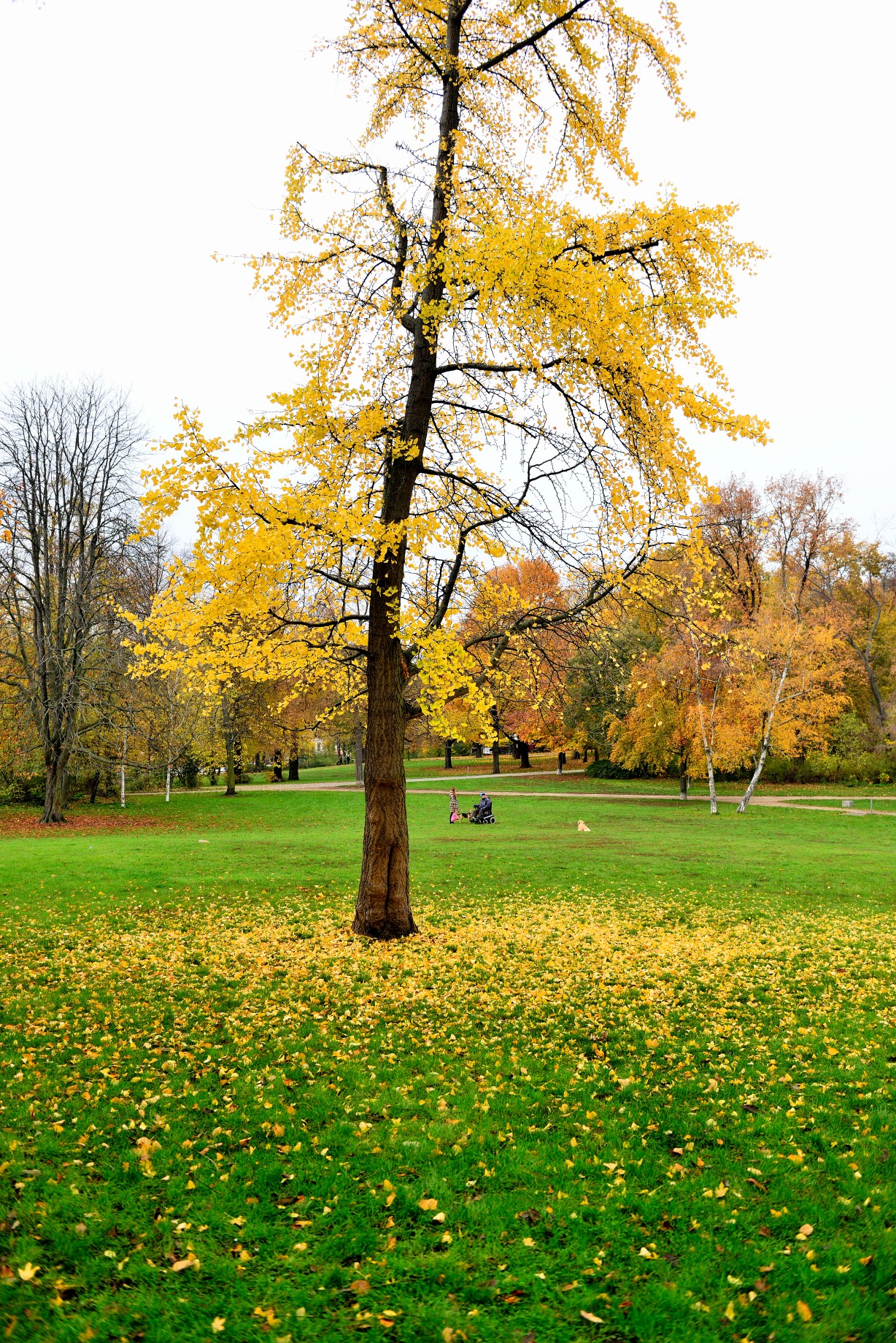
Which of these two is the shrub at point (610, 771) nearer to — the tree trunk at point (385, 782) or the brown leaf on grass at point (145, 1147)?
the tree trunk at point (385, 782)

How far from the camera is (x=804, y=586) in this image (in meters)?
37.8

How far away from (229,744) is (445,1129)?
3289cm

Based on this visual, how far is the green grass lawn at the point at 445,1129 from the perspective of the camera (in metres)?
3.21

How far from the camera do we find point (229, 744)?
35.8 m

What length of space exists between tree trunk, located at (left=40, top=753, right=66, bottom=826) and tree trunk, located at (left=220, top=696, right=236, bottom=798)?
339 inches

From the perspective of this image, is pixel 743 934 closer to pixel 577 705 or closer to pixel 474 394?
pixel 474 394

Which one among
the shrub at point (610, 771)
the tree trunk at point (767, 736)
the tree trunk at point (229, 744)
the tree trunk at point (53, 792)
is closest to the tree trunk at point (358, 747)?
the tree trunk at point (229, 744)

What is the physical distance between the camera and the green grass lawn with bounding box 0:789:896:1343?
3213 mm

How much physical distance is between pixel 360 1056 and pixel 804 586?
37618mm

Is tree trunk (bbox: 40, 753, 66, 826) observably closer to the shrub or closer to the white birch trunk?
the white birch trunk

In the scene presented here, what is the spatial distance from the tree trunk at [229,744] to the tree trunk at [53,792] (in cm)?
862

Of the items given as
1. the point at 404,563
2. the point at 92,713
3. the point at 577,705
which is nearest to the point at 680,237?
the point at 404,563

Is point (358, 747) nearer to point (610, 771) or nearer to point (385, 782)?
point (610, 771)

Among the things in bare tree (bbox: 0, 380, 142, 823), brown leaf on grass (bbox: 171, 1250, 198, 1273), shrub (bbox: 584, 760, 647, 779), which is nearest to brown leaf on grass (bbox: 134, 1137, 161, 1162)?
brown leaf on grass (bbox: 171, 1250, 198, 1273)
